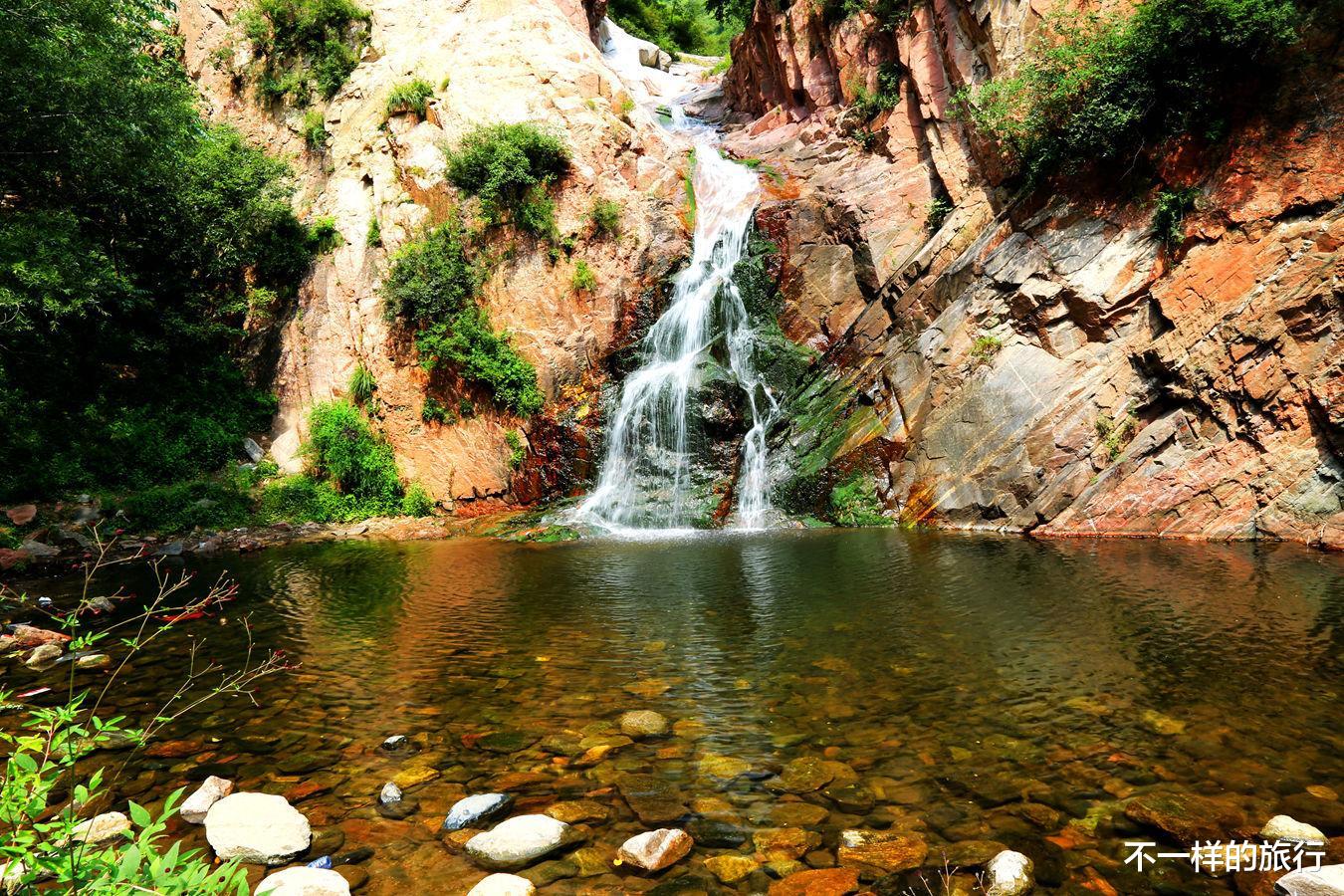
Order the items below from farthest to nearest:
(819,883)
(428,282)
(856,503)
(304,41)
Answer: (304,41), (428,282), (856,503), (819,883)

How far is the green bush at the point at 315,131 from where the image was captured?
24.4m

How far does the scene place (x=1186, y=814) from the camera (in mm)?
3979

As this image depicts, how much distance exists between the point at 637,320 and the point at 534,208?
16.5 ft

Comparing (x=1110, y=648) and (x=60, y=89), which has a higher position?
(x=60, y=89)

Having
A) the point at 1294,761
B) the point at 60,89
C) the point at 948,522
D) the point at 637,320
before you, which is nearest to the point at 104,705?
the point at 1294,761

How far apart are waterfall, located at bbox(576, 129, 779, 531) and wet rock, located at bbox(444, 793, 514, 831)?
13693 millimetres

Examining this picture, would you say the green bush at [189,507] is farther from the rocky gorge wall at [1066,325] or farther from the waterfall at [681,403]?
the rocky gorge wall at [1066,325]

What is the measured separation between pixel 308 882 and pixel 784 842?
2.56 m

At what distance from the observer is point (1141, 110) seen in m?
14.4

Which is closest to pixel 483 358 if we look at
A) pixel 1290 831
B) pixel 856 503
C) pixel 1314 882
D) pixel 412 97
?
pixel 412 97

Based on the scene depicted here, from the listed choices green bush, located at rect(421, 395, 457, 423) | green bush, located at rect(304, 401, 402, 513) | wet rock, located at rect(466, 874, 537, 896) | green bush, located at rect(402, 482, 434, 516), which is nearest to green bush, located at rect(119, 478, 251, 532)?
green bush, located at rect(304, 401, 402, 513)

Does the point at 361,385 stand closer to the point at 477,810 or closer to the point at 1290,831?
the point at 477,810

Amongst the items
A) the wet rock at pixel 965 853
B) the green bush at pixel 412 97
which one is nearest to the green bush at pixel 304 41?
the green bush at pixel 412 97

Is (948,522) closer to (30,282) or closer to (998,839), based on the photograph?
(998,839)
